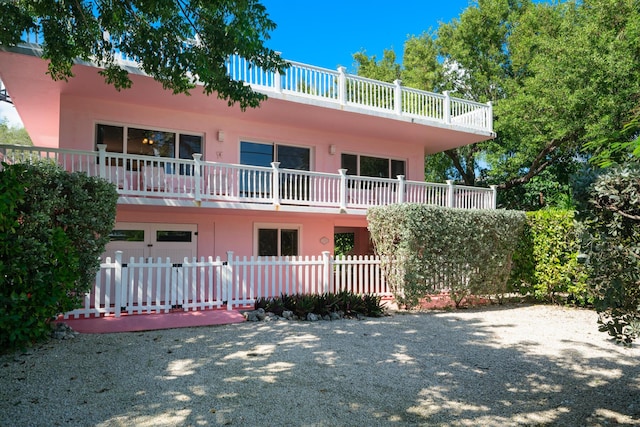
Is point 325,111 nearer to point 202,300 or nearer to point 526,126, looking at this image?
point 202,300

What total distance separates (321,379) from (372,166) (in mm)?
12027

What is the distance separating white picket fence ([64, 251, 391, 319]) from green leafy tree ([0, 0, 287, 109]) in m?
4.00

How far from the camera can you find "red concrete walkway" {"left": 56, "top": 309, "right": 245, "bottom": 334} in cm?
775

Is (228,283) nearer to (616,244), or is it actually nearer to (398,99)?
(616,244)

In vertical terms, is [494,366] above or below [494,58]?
below

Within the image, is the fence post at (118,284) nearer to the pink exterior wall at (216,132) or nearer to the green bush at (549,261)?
the pink exterior wall at (216,132)

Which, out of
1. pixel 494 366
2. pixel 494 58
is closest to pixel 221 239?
pixel 494 366

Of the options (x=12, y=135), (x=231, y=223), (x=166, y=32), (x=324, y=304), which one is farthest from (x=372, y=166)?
(x=12, y=135)

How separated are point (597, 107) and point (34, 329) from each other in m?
19.8

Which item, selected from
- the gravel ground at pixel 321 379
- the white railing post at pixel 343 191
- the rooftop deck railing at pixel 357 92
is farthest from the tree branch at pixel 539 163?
the gravel ground at pixel 321 379

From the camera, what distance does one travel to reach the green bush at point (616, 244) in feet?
12.1

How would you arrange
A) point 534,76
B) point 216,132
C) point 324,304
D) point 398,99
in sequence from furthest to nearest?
point 534,76
point 398,99
point 216,132
point 324,304

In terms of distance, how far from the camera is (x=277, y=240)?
14.0m

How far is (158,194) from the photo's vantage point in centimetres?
1016
